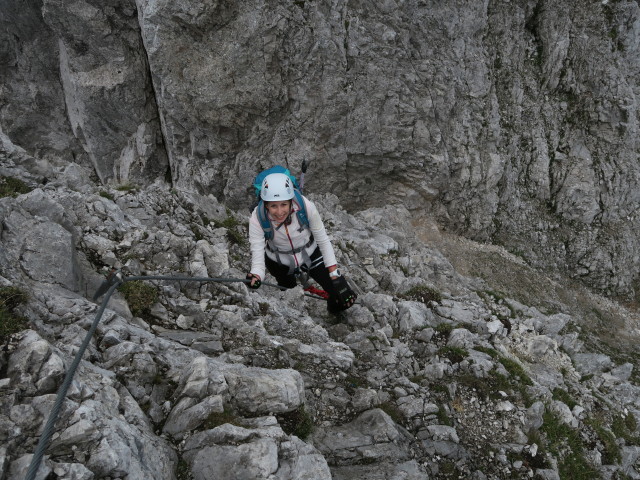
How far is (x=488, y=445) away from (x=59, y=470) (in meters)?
6.39

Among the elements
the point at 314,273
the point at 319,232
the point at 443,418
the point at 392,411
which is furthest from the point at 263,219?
the point at 443,418

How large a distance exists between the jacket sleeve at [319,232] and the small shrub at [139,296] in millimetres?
3346

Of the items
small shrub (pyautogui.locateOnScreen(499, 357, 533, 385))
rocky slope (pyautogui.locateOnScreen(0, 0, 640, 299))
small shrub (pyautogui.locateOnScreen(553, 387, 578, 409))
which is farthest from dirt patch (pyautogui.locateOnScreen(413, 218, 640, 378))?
small shrub (pyautogui.locateOnScreen(499, 357, 533, 385))

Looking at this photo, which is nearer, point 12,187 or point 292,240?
point 292,240

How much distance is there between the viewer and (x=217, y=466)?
4629 millimetres

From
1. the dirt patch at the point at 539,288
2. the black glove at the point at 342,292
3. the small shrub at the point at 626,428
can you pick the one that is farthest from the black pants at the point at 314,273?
the dirt patch at the point at 539,288

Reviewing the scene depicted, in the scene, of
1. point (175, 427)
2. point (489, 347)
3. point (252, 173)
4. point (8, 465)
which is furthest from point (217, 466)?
point (252, 173)

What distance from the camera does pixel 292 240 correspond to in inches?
315

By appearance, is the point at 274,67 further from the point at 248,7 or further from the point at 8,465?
the point at 8,465

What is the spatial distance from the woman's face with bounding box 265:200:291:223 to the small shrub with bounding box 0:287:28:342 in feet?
12.2

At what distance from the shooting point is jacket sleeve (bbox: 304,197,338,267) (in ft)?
24.9

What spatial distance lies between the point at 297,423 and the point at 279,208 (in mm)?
3444

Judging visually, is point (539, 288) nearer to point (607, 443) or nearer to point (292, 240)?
point (607, 443)

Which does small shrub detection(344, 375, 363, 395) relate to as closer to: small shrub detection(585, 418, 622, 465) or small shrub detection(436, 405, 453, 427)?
small shrub detection(436, 405, 453, 427)
